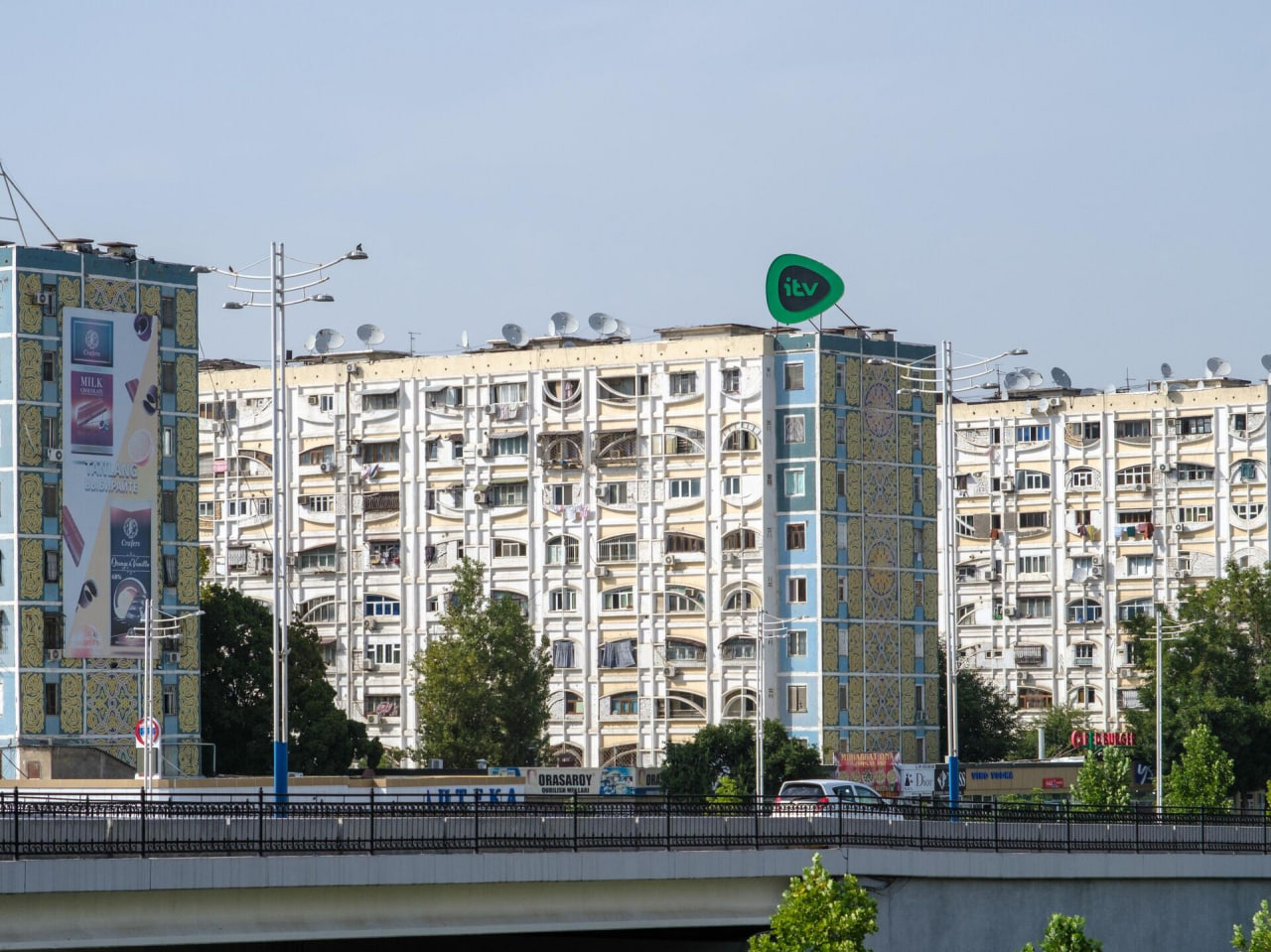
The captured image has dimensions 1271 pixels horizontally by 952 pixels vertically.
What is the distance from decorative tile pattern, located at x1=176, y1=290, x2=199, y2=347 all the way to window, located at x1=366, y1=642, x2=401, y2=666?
32.9 metres

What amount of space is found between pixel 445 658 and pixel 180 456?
1812 centimetres

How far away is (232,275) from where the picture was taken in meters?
62.0

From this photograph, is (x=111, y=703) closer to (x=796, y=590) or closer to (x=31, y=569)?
(x=31, y=569)

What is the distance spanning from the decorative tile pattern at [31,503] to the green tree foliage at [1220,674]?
5334 cm

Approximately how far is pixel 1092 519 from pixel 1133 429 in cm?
591

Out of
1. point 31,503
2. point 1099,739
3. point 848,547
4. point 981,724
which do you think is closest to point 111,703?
point 31,503

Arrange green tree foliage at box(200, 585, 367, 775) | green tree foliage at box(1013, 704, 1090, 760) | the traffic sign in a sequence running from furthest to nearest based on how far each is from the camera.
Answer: green tree foliage at box(1013, 704, 1090, 760) < green tree foliage at box(200, 585, 367, 775) < the traffic sign

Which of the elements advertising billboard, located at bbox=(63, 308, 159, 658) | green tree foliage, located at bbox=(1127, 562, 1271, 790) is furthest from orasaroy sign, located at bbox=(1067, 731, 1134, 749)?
advertising billboard, located at bbox=(63, 308, 159, 658)

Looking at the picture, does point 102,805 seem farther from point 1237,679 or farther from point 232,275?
point 1237,679

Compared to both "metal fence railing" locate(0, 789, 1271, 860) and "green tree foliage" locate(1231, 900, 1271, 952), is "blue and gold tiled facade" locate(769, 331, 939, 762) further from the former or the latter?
"green tree foliage" locate(1231, 900, 1271, 952)

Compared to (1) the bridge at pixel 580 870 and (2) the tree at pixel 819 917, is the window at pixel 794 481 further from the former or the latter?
(2) the tree at pixel 819 917

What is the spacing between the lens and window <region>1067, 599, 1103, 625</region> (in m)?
142

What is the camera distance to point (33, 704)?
287 feet

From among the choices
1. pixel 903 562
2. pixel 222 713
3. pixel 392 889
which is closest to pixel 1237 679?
pixel 903 562
